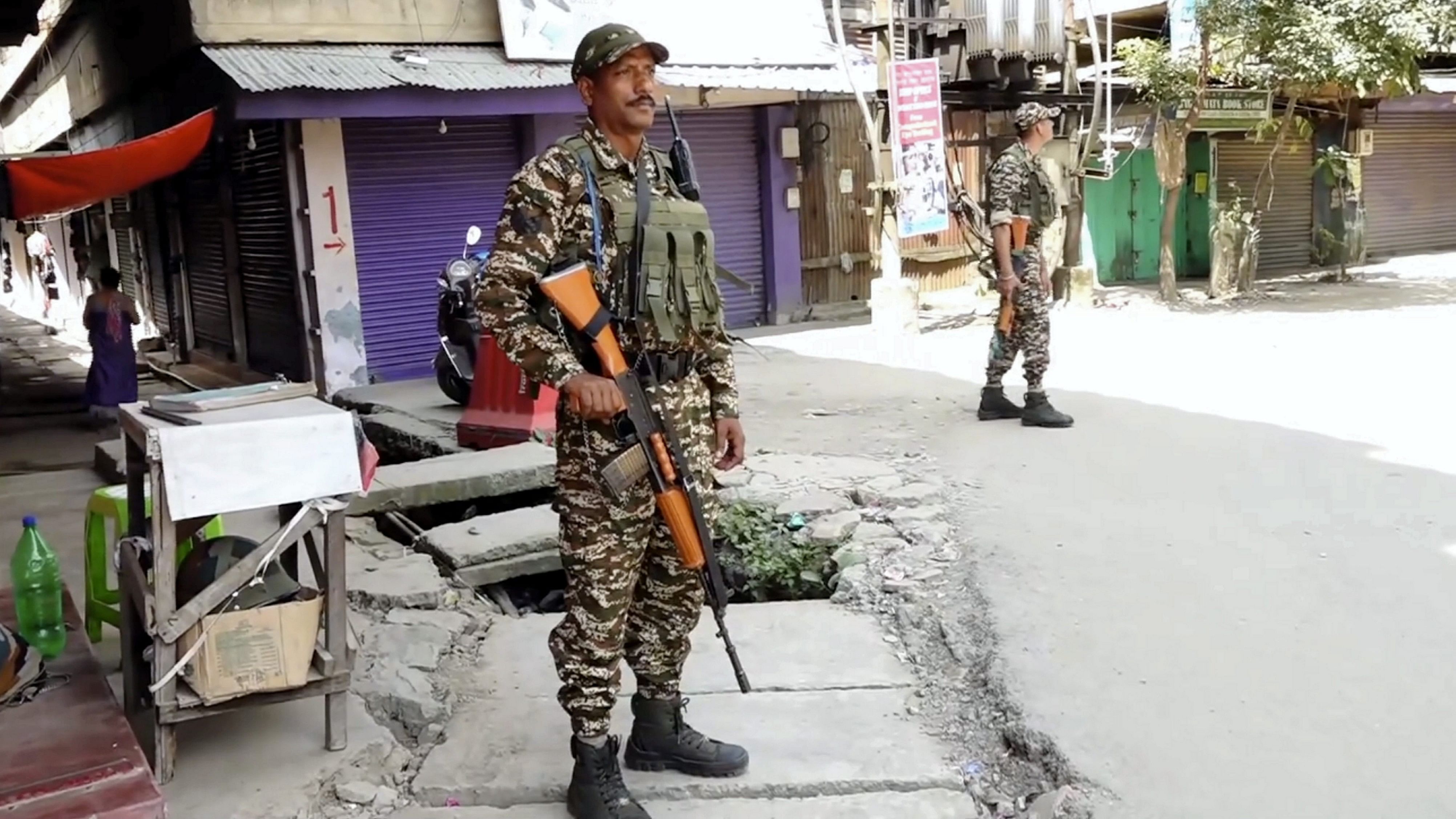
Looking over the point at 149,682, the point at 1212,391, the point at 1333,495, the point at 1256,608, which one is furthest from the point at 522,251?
the point at 1212,391

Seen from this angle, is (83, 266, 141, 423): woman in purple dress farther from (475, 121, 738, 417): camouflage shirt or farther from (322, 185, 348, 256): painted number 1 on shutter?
(475, 121, 738, 417): camouflage shirt

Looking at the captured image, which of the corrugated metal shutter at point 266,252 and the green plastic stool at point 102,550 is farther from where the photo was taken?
the corrugated metal shutter at point 266,252

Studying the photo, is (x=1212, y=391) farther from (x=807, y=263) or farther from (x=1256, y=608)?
(x=807, y=263)

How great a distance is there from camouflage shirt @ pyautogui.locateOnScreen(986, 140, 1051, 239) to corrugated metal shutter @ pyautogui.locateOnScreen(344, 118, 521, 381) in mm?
4525

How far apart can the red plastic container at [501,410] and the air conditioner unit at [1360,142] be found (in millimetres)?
14295

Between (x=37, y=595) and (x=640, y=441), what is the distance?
1.94 meters

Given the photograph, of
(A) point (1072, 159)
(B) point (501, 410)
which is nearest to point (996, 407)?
(B) point (501, 410)

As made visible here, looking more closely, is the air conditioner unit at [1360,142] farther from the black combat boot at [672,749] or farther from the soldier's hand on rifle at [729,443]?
the black combat boot at [672,749]

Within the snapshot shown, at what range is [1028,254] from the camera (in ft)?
22.5

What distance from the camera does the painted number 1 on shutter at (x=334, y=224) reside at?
970cm

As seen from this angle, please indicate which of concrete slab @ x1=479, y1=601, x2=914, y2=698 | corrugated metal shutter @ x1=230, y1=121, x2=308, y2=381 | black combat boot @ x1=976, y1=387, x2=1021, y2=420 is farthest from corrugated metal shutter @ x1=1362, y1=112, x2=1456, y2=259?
concrete slab @ x1=479, y1=601, x2=914, y2=698

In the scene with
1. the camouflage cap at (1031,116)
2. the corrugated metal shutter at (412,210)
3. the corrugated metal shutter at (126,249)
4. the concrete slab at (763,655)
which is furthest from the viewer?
the corrugated metal shutter at (126,249)

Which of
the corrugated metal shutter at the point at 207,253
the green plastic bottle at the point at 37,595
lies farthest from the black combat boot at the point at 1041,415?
the corrugated metal shutter at the point at 207,253

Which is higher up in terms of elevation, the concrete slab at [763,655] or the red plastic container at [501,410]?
the red plastic container at [501,410]
